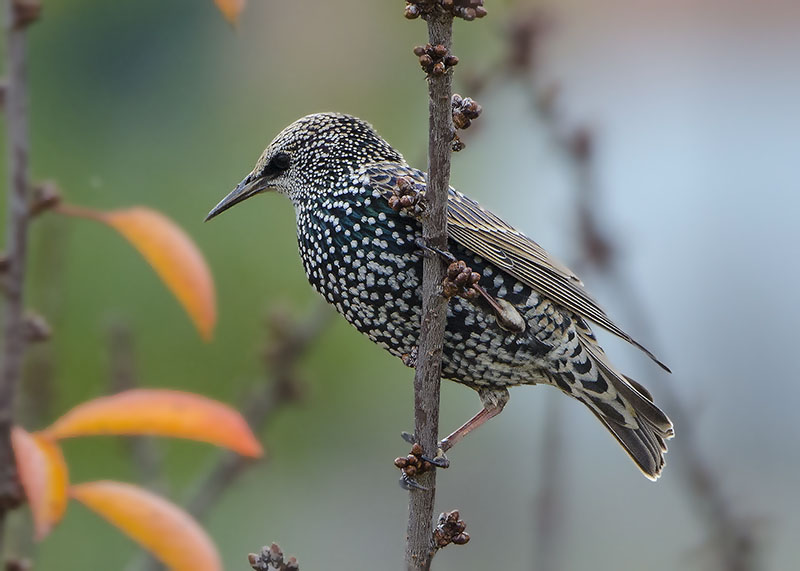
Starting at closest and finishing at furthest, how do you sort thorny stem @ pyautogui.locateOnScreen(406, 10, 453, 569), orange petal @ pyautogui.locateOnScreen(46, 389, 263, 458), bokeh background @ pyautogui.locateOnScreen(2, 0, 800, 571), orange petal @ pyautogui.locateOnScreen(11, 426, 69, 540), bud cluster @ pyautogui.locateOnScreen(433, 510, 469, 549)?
1. orange petal @ pyautogui.locateOnScreen(11, 426, 69, 540)
2. orange petal @ pyautogui.locateOnScreen(46, 389, 263, 458)
3. thorny stem @ pyautogui.locateOnScreen(406, 10, 453, 569)
4. bud cluster @ pyautogui.locateOnScreen(433, 510, 469, 549)
5. bokeh background @ pyautogui.locateOnScreen(2, 0, 800, 571)

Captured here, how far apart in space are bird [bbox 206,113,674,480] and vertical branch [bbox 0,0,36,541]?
105 cm

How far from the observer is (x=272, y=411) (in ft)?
10.3

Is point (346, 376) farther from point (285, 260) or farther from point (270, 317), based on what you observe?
point (270, 317)

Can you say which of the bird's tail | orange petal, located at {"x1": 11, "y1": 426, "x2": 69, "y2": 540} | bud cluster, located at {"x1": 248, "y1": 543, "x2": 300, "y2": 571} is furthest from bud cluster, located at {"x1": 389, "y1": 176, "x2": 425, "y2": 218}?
the bird's tail

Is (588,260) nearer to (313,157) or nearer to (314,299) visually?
(313,157)

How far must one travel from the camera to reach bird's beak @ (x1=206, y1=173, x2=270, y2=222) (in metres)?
3.32

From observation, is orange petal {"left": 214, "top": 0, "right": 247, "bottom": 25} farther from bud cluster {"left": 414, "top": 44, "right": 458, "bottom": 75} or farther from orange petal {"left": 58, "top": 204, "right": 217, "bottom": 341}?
orange petal {"left": 58, "top": 204, "right": 217, "bottom": 341}

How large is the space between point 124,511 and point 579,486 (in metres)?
7.84

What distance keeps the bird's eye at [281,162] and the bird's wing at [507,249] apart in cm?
29

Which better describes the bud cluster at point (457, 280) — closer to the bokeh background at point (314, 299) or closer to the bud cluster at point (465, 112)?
the bud cluster at point (465, 112)

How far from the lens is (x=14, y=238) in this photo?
2139 millimetres

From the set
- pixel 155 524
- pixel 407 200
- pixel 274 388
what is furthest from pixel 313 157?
pixel 155 524

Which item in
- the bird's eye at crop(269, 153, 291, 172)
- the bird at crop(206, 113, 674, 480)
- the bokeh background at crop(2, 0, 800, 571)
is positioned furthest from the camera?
the bokeh background at crop(2, 0, 800, 571)

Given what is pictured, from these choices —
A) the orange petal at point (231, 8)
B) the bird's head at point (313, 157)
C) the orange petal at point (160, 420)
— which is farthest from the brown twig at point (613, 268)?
the orange petal at point (160, 420)
